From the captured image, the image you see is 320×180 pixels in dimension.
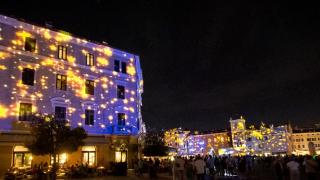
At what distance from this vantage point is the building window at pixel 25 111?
2900 centimetres

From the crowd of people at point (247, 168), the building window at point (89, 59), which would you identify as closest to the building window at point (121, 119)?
the building window at point (89, 59)

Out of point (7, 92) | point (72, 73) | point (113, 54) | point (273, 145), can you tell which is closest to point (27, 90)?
point (7, 92)

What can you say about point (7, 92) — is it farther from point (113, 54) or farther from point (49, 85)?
point (113, 54)

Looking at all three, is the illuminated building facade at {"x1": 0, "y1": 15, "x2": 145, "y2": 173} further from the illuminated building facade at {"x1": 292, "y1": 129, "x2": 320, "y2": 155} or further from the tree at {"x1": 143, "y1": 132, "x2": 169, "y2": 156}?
the illuminated building facade at {"x1": 292, "y1": 129, "x2": 320, "y2": 155}

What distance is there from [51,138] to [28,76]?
26.6 ft

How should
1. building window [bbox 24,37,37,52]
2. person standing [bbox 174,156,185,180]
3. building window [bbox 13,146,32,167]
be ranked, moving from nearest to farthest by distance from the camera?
person standing [bbox 174,156,185,180], building window [bbox 13,146,32,167], building window [bbox 24,37,37,52]

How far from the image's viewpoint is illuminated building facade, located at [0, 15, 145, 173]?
93.5ft

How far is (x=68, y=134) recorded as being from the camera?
2523 centimetres

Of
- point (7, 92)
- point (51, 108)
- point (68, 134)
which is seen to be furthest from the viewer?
point (51, 108)

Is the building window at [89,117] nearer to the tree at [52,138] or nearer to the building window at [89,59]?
the building window at [89,59]

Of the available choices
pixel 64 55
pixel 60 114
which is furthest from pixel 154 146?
pixel 64 55

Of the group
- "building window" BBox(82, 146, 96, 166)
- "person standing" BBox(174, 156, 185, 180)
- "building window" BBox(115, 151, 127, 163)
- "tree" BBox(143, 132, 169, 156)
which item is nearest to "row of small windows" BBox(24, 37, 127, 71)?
"tree" BBox(143, 132, 169, 156)

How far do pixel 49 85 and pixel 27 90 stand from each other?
218 cm

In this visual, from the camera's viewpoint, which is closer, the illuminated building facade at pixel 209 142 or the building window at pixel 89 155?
the building window at pixel 89 155
